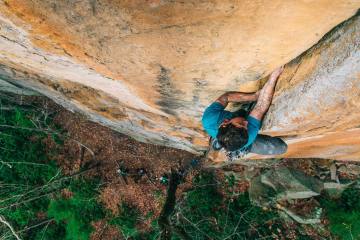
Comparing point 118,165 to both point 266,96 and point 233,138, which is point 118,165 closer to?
point 233,138

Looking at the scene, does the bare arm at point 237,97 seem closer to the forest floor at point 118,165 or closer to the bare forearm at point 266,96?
the bare forearm at point 266,96

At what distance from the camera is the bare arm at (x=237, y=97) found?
12.0 ft

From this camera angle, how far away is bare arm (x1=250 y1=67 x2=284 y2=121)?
3.42m

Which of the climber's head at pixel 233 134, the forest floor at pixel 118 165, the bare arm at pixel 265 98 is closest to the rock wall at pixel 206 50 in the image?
the bare arm at pixel 265 98

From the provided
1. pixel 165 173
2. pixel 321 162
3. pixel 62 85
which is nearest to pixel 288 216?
pixel 321 162

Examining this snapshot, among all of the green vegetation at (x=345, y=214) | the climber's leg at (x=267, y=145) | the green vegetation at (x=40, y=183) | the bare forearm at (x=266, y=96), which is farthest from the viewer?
the green vegetation at (x=40, y=183)

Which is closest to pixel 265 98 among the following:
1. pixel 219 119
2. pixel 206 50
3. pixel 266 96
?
pixel 266 96

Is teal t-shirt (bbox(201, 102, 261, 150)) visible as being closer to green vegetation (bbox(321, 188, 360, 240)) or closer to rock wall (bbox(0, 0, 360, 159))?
rock wall (bbox(0, 0, 360, 159))

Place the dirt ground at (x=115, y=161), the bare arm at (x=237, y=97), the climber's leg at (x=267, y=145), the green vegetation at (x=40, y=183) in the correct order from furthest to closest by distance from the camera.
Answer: the green vegetation at (x=40, y=183) → the dirt ground at (x=115, y=161) → the climber's leg at (x=267, y=145) → the bare arm at (x=237, y=97)

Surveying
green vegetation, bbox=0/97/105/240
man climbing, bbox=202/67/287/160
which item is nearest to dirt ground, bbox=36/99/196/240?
green vegetation, bbox=0/97/105/240

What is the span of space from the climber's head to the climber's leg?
552 mm

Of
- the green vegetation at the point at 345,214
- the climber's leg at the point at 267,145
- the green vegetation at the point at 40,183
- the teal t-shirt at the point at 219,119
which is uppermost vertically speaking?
the teal t-shirt at the point at 219,119

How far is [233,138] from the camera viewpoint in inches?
134

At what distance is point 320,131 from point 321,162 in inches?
130
